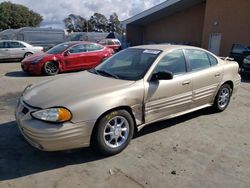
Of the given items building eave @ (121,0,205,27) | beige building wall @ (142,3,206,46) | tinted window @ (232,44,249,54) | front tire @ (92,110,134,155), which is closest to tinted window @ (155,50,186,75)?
front tire @ (92,110,134,155)

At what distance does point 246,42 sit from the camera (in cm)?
1764

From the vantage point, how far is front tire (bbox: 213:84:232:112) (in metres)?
5.68

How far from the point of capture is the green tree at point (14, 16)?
2180 inches

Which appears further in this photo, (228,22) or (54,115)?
(228,22)

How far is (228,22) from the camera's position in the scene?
18766mm

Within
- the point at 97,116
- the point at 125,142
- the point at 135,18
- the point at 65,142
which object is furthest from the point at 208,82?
the point at 135,18

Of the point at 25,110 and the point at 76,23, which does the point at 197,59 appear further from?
the point at 76,23

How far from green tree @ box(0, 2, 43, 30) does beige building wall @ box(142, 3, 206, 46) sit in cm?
3845

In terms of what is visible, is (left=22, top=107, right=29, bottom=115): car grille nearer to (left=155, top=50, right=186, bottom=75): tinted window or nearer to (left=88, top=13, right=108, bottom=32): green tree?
(left=155, top=50, right=186, bottom=75): tinted window

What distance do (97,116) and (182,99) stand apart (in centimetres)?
181

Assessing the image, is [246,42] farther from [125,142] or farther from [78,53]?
[125,142]

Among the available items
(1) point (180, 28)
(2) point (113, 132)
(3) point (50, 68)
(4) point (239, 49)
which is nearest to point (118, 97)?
(2) point (113, 132)

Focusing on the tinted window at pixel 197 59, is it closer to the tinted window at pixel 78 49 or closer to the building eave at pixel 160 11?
the tinted window at pixel 78 49

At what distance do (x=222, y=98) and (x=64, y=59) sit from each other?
7.37m
